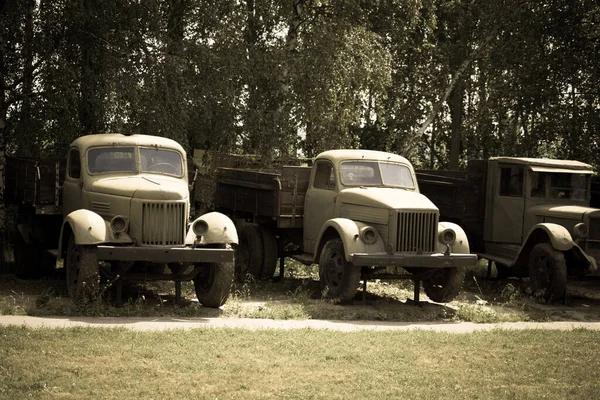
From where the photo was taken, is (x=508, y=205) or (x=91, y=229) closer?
(x=91, y=229)

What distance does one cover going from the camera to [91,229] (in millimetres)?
12016

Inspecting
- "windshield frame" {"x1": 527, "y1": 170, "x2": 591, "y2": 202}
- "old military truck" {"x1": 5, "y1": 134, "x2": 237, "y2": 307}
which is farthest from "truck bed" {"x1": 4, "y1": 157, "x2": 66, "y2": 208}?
"windshield frame" {"x1": 527, "y1": 170, "x2": 591, "y2": 202}

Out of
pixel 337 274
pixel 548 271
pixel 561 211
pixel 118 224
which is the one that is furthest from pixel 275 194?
pixel 561 211

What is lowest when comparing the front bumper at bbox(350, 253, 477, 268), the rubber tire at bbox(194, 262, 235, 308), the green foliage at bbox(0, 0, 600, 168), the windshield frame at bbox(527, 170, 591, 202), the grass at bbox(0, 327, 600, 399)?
the grass at bbox(0, 327, 600, 399)

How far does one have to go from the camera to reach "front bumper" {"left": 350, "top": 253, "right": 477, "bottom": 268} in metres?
12.8

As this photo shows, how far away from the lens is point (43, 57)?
16422mm

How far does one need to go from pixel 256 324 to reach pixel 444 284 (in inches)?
132

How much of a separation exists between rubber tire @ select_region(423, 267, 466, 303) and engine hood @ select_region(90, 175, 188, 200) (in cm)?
369

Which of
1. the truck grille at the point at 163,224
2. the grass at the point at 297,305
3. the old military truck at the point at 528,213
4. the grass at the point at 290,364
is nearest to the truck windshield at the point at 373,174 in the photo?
the grass at the point at 297,305

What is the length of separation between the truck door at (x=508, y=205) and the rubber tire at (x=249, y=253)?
12.3 feet

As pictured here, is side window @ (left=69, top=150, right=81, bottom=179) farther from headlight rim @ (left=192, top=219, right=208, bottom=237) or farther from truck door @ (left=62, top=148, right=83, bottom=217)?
headlight rim @ (left=192, top=219, right=208, bottom=237)

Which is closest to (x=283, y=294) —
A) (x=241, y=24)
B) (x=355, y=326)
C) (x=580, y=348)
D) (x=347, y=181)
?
(x=347, y=181)

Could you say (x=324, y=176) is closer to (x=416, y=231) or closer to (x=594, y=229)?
(x=416, y=231)

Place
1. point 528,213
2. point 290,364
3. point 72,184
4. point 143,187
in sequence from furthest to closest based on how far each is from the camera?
1. point 528,213
2. point 72,184
3. point 143,187
4. point 290,364
